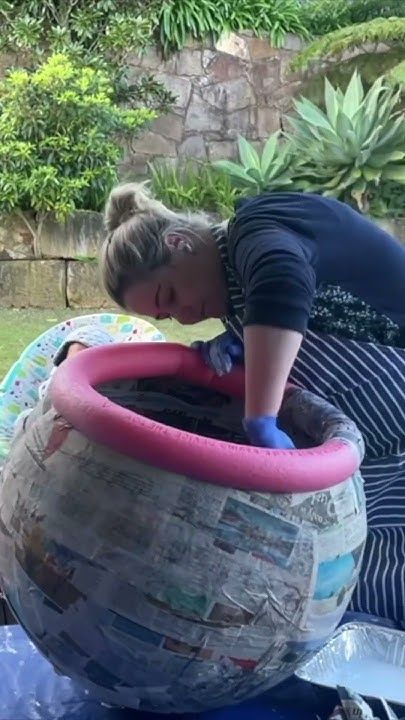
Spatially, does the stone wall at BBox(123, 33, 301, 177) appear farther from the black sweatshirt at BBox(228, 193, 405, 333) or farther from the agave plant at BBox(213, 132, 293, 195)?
the black sweatshirt at BBox(228, 193, 405, 333)

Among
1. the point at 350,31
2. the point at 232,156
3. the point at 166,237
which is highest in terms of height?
the point at 350,31

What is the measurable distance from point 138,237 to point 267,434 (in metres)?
0.34

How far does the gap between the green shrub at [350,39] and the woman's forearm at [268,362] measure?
171 inches

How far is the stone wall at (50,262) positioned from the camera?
4164mm

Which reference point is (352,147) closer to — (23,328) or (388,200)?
(388,200)

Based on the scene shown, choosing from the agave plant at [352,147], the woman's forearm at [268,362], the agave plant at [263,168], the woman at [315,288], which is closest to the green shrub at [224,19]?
the agave plant at [263,168]

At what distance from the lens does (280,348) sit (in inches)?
37.1

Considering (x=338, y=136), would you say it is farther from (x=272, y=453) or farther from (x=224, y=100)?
(x=272, y=453)

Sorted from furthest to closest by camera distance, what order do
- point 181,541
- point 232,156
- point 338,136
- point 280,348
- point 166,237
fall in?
point 232,156
point 338,136
point 166,237
point 280,348
point 181,541

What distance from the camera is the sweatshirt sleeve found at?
94 cm

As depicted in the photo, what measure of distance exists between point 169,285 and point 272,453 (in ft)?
1.29

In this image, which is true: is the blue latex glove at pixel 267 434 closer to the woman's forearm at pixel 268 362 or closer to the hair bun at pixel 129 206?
the woman's forearm at pixel 268 362

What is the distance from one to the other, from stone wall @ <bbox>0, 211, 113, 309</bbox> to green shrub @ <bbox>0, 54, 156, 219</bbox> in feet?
0.31

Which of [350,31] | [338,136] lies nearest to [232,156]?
[350,31]
